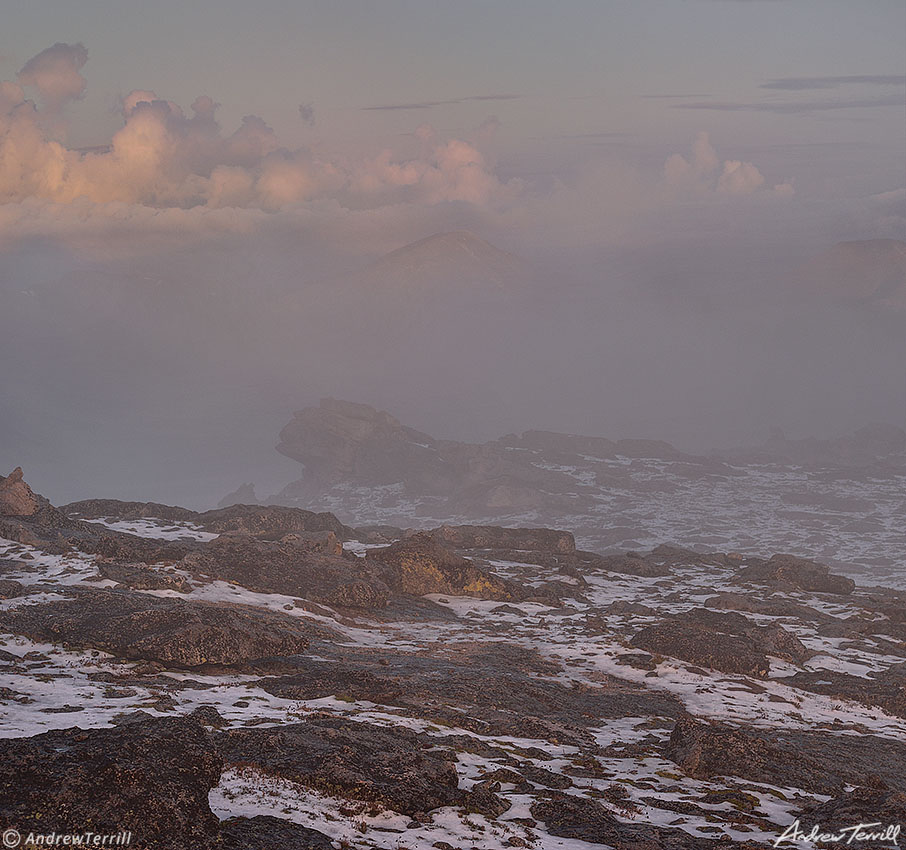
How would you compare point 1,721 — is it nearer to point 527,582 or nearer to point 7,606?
point 7,606

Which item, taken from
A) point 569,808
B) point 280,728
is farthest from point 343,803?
point 569,808

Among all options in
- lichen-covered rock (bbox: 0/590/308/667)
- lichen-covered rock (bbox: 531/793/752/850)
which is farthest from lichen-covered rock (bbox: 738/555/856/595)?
lichen-covered rock (bbox: 531/793/752/850)

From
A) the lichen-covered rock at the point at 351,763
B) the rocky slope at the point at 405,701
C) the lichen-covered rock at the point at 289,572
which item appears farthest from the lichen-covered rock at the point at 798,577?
the lichen-covered rock at the point at 351,763

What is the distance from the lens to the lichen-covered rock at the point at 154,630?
2922cm

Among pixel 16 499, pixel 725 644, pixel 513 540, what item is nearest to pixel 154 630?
pixel 16 499

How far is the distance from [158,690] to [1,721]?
19.2 ft

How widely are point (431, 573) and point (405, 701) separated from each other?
28.8m

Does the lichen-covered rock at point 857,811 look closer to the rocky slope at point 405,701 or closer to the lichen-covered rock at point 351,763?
the rocky slope at point 405,701

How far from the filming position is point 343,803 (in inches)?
658
